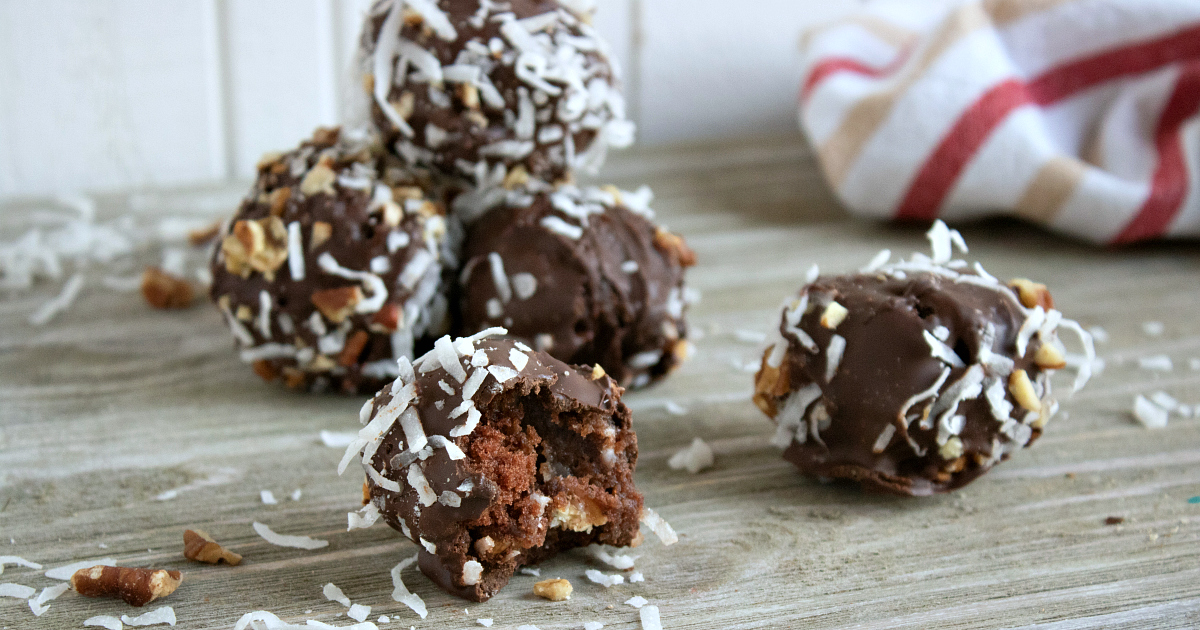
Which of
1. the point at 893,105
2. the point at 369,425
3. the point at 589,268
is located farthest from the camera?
the point at 893,105

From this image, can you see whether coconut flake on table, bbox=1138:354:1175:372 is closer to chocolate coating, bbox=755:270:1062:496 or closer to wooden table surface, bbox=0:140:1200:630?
wooden table surface, bbox=0:140:1200:630

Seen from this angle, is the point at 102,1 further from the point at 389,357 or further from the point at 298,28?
the point at 389,357

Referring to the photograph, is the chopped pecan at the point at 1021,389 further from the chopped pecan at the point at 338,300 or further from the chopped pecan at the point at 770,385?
the chopped pecan at the point at 338,300

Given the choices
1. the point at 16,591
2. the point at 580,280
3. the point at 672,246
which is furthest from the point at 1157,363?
the point at 16,591

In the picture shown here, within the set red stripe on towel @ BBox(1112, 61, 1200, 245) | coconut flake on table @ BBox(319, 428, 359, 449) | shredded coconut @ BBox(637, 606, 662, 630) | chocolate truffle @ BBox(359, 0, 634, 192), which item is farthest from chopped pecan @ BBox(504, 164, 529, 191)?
red stripe on towel @ BBox(1112, 61, 1200, 245)

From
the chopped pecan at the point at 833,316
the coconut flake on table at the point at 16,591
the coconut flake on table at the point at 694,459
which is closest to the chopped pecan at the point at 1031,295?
the chopped pecan at the point at 833,316

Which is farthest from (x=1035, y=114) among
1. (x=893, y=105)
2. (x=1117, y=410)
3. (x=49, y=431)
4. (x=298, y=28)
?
(x=49, y=431)
